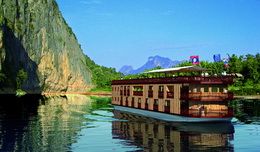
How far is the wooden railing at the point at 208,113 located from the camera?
171 ft

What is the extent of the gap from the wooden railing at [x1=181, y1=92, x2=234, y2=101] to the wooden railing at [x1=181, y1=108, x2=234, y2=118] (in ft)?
5.14

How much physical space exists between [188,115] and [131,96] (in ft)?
75.5

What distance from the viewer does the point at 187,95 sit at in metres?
52.9

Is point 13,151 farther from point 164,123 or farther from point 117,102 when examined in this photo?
point 117,102

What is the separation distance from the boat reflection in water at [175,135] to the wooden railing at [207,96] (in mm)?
3154

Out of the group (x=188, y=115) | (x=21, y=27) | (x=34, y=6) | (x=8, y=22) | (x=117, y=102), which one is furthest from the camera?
(x=34, y=6)

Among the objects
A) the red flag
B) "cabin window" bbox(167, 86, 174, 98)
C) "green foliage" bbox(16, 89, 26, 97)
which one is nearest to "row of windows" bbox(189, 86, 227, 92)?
"cabin window" bbox(167, 86, 174, 98)

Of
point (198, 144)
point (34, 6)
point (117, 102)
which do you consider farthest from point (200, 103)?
point (34, 6)

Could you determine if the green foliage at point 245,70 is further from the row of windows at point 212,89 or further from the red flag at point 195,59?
the row of windows at point 212,89

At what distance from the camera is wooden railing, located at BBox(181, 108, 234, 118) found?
2048 inches

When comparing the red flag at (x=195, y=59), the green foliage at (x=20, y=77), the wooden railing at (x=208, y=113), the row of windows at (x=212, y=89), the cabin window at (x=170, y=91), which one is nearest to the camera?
the wooden railing at (x=208, y=113)

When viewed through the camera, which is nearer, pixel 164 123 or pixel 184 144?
pixel 184 144

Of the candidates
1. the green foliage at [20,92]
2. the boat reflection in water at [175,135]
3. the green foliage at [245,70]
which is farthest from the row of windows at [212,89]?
the green foliage at [20,92]

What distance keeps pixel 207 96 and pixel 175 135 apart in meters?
10.6
